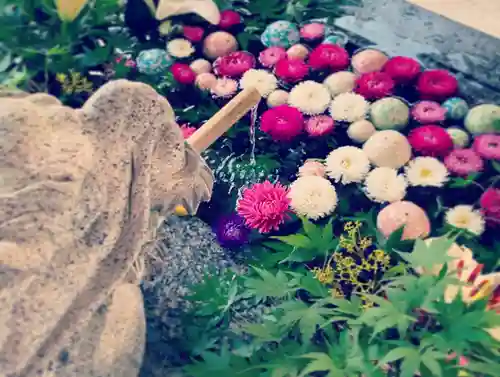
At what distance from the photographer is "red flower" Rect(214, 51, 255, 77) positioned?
5.85 ft

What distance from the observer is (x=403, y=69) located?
1682mm

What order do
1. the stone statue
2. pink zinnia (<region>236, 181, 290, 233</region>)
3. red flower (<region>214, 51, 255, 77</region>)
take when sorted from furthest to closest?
1. red flower (<region>214, 51, 255, 77</region>)
2. pink zinnia (<region>236, 181, 290, 233</region>)
3. the stone statue

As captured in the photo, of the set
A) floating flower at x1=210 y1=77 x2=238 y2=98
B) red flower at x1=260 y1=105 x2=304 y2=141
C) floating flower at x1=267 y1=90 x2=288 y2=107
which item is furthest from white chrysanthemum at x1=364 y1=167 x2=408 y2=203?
floating flower at x1=210 y1=77 x2=238 y2=98

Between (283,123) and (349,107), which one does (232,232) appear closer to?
(283,123)

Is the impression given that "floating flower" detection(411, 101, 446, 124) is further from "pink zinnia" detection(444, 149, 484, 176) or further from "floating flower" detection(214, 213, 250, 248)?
"floating flower" detection(214, 213, 250, 248)

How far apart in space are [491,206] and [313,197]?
0.37 metres

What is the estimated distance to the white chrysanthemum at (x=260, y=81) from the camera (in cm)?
172

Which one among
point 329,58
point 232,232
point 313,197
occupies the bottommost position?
point 232,232

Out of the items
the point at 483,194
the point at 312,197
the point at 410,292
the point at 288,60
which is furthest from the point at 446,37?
the point at 410,292

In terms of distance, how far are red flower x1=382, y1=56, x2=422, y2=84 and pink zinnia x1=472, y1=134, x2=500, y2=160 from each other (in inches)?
10.0

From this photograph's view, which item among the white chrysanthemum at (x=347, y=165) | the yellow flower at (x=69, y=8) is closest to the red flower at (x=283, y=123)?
the white chrysanthemum at (x=347, y=165)

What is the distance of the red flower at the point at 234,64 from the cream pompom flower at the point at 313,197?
1.47 feet

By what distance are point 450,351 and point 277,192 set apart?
0.57 metres

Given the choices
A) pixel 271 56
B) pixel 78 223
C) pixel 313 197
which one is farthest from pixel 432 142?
pixel 78 223
